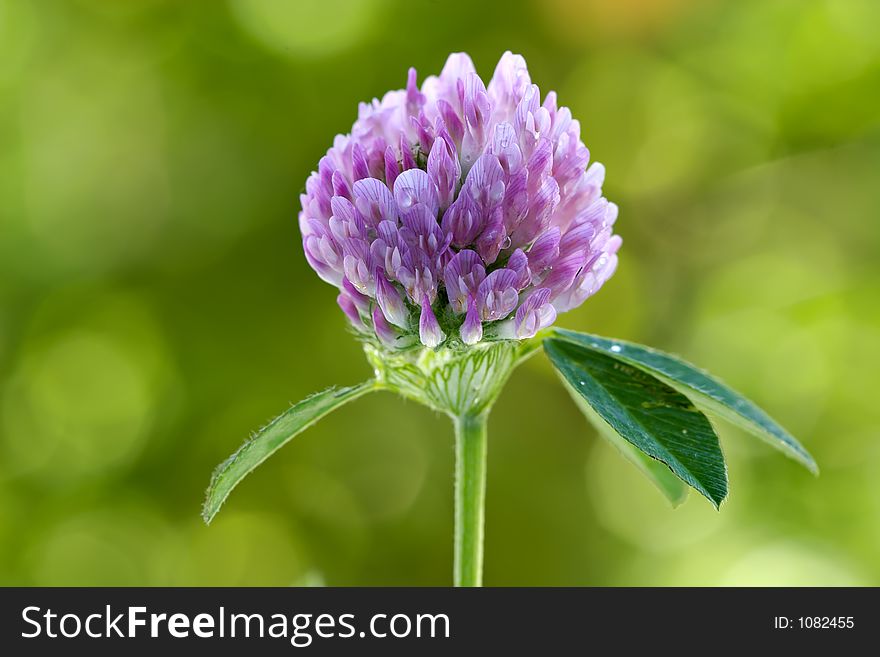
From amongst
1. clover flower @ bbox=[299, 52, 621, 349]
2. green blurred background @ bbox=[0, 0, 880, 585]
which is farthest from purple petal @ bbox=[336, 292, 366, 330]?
green blurred background @ bbox=[0, 0, 880, 585]

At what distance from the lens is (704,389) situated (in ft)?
3.28

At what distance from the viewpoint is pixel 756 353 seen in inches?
115

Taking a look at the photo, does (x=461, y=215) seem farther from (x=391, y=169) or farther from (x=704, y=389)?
(x=704, y=389)

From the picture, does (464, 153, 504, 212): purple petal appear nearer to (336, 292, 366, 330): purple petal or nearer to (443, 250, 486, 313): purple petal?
(443, 250, 486, 313): purple petal

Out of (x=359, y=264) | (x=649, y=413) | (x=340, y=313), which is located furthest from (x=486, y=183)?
(x=340, y=313)

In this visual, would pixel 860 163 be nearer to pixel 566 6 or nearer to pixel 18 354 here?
pixel 566 6

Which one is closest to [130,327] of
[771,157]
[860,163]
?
[771,157]

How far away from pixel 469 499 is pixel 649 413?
Result: 0.20 m

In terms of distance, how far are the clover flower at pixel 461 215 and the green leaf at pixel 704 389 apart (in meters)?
0.10

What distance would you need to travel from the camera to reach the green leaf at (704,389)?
3.18ft

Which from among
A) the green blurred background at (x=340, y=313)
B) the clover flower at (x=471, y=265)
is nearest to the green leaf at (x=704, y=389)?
the clover flower at (x=471, y=265)

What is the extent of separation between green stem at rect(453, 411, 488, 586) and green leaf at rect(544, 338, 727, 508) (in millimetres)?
114

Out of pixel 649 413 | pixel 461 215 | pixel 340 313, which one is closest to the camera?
pixel 461 215
